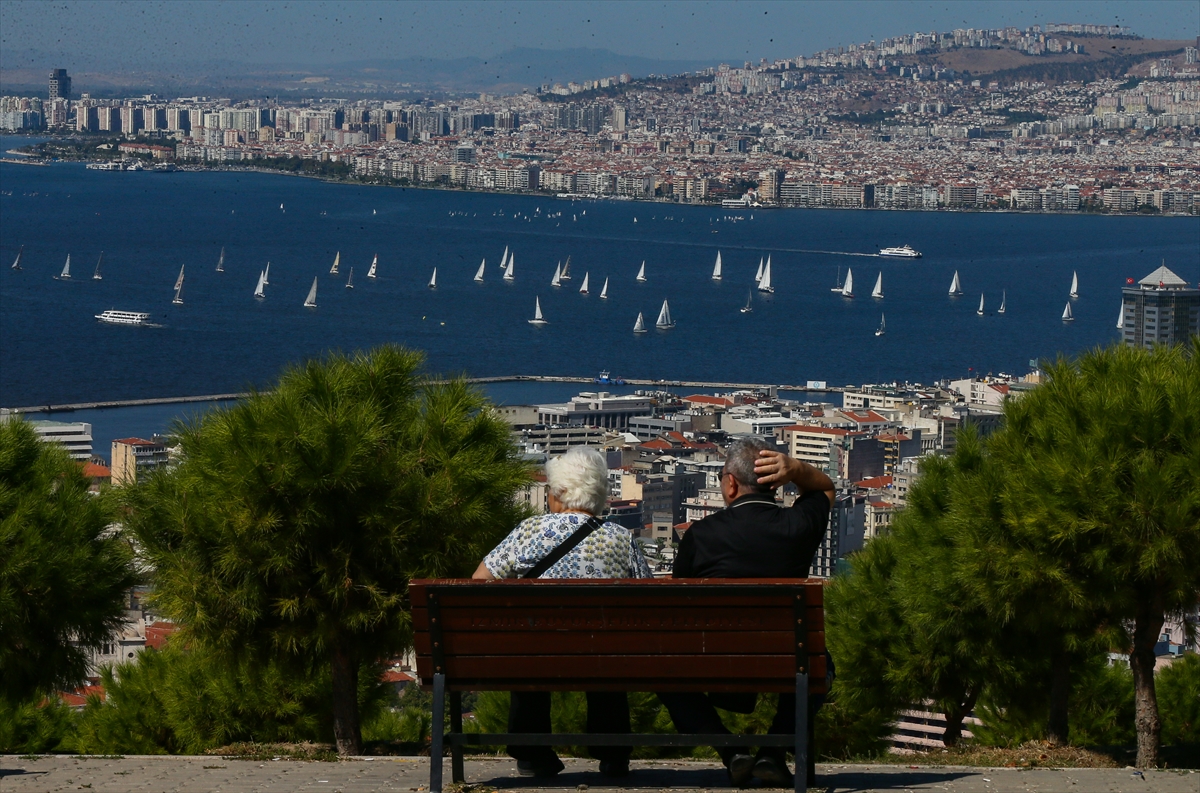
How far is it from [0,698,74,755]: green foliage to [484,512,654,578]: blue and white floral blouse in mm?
2771

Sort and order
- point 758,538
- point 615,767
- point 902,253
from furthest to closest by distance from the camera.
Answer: point 902,253
point 615,767
point 758,538

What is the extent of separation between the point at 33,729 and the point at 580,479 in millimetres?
3283

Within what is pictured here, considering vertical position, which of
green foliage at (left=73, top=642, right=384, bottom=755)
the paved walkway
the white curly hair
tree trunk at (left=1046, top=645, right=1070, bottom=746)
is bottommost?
green foliage at (left=73, top=642, right=384, bottom=755)

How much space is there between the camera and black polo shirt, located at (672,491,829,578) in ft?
7.99

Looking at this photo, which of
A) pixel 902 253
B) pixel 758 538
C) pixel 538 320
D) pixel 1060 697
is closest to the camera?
pixel 758 538

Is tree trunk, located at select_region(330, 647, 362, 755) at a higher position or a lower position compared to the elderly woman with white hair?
lower

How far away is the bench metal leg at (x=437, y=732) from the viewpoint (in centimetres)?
235

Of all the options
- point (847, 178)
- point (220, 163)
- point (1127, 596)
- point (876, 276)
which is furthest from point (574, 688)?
point (220, 163)

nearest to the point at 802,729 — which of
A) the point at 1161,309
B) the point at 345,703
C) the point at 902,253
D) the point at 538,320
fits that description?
the point at 345,703

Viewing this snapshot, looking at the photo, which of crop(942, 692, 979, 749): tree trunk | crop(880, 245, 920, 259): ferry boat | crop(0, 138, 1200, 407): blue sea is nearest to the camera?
crop(942, 692, 979, 749): tree trunk

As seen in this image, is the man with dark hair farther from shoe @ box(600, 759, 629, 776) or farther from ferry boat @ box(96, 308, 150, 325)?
ferry boat @ box(96, 308, 150, 325)

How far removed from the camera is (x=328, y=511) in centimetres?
366

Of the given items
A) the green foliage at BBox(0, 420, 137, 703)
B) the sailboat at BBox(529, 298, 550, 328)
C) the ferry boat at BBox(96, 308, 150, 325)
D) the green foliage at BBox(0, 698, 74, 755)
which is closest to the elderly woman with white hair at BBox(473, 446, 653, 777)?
the green foliage at BBox(0, 420, 137, 703)

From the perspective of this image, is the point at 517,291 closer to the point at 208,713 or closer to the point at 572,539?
the point at 208,713
